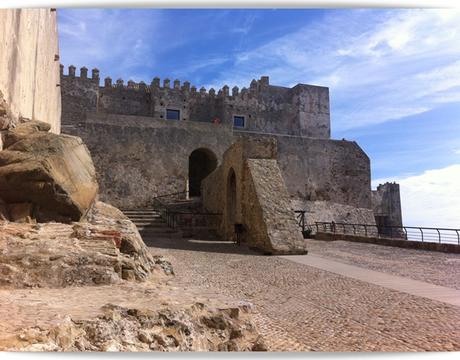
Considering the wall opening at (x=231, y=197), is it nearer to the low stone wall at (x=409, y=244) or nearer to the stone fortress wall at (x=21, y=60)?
the low stone wall at (x=409, y=244)

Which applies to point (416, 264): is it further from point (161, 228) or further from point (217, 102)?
point (217, 102)

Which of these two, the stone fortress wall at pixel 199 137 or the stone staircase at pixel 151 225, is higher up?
the stone fortress wall at pixel 199 137

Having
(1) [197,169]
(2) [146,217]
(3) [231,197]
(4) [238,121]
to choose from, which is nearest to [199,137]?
(1) [197,169]

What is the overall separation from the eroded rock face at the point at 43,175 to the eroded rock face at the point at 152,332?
6.12ft

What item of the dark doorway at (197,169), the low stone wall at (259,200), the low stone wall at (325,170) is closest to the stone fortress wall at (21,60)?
the low stone wall at (259,200)

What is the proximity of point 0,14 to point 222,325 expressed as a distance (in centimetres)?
312

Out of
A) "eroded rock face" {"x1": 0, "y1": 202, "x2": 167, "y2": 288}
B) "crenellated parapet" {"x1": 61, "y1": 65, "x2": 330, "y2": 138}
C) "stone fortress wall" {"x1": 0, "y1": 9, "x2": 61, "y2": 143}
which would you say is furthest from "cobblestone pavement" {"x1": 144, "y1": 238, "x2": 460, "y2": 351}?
"crenellated parapet" {"x1": 61, "y1": 65, "x2": 330, "y2": 138}

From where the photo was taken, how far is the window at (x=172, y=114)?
28734 mm

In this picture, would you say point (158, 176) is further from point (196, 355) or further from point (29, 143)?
point (196, 355)

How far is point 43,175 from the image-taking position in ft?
12.2

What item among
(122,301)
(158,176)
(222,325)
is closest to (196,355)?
(222,325)

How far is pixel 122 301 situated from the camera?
2.49 m

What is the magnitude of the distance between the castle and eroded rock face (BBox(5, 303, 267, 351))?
740 cm

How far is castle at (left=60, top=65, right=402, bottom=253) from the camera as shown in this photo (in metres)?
17.9
